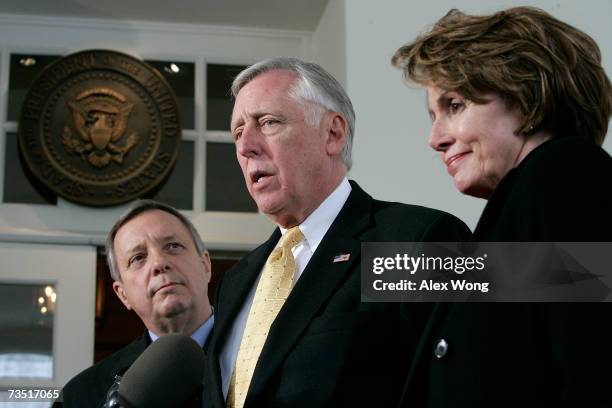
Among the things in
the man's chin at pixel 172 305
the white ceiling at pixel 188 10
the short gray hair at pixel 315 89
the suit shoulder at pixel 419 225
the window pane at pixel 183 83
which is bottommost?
the man's chin at pixel 172 305

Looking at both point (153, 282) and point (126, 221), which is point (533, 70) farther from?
point (126, 221)

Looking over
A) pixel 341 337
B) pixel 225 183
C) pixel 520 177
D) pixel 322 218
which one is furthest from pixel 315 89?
pixel 225 183

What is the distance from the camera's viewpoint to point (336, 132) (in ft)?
7.57

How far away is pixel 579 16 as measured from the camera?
12.4 feet

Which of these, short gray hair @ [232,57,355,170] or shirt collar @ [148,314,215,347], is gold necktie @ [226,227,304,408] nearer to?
short gray hair @ [232,57,355,170]

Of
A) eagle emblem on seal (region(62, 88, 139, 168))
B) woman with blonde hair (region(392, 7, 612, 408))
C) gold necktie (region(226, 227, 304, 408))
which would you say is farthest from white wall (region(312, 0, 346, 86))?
woman with blonde hair (region(392, 7, 612, 408))

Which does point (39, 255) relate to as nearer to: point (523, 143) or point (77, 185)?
point (77, 185)

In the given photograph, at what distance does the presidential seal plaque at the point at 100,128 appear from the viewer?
12.9 ft

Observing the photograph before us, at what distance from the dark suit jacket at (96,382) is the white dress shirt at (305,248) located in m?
0.68

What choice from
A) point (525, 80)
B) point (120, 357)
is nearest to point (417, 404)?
point (525, 80)

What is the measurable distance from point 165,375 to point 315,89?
853mm

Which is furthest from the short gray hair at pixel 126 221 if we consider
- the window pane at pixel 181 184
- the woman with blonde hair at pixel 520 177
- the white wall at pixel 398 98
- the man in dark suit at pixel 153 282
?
the woman with blonde hair at pixel 520 177

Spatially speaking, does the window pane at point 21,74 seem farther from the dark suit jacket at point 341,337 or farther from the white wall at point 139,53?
the dark suit jacket at point 341,337

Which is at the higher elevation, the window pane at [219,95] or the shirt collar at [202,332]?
the window pane at [219,95]
